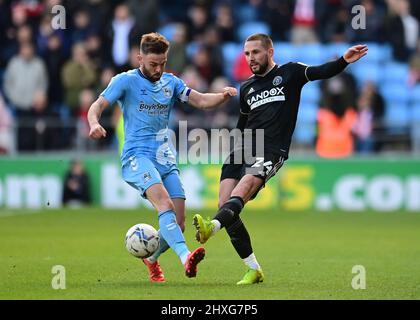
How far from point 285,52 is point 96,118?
14.0 meters

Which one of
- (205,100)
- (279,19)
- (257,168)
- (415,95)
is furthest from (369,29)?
(257,168)

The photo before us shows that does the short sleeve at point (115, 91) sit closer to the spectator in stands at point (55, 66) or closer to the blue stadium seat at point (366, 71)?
the spectator in stands at point (55, 66)

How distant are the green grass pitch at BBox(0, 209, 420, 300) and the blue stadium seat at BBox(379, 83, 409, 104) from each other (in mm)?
3534

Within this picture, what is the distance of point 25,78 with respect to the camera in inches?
898

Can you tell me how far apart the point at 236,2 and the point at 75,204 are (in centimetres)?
683

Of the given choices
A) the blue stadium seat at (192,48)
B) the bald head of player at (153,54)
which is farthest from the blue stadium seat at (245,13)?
the bald head of player at (153,54)

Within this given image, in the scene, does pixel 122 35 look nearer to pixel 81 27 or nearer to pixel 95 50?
pixel 95 50

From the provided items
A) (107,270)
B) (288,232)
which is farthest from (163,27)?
(107,270)

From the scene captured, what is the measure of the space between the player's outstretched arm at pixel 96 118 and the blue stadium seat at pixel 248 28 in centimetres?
1459

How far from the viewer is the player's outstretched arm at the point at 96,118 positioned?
374 inches

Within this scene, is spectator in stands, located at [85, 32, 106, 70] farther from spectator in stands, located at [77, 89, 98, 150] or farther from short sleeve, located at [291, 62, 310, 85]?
short sleeve, located at [291, 62, 310, 85]

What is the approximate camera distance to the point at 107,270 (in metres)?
11.6

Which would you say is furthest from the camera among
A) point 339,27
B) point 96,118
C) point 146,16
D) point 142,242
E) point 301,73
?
point 339,27
